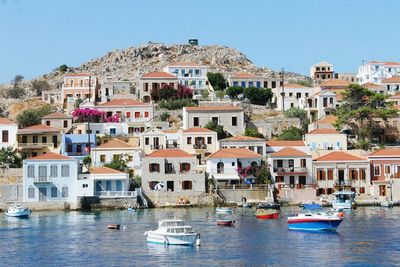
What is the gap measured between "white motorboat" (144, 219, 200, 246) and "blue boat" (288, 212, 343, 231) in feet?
30.9

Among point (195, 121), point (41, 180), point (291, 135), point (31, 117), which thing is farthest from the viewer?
point (31, 117)

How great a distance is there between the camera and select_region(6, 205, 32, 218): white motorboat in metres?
67.8

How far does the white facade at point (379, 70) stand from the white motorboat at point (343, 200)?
5815 cm

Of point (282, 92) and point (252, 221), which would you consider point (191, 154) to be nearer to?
point (252, 221)

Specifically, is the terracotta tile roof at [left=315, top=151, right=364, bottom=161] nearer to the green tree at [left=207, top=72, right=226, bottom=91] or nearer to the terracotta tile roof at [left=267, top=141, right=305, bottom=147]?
the terracotta tile roof at [left=267, top=141, right=305, bottom=147]

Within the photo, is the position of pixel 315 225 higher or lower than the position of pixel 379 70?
lower

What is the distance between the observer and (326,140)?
3469 inches

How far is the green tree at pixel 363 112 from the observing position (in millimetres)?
91938

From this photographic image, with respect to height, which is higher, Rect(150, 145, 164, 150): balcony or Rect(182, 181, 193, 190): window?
Rect(150, 145, 164, 150): balcony

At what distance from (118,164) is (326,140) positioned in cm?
2212

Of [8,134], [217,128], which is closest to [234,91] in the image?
[217,128]

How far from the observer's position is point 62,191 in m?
73.1

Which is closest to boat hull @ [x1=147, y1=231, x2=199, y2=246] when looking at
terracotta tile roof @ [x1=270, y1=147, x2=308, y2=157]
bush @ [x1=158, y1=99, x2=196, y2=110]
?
terracotta tile roof @ [x1=270, y1=147, x2=308, y2=157]

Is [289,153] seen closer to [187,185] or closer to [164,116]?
[187,185]
